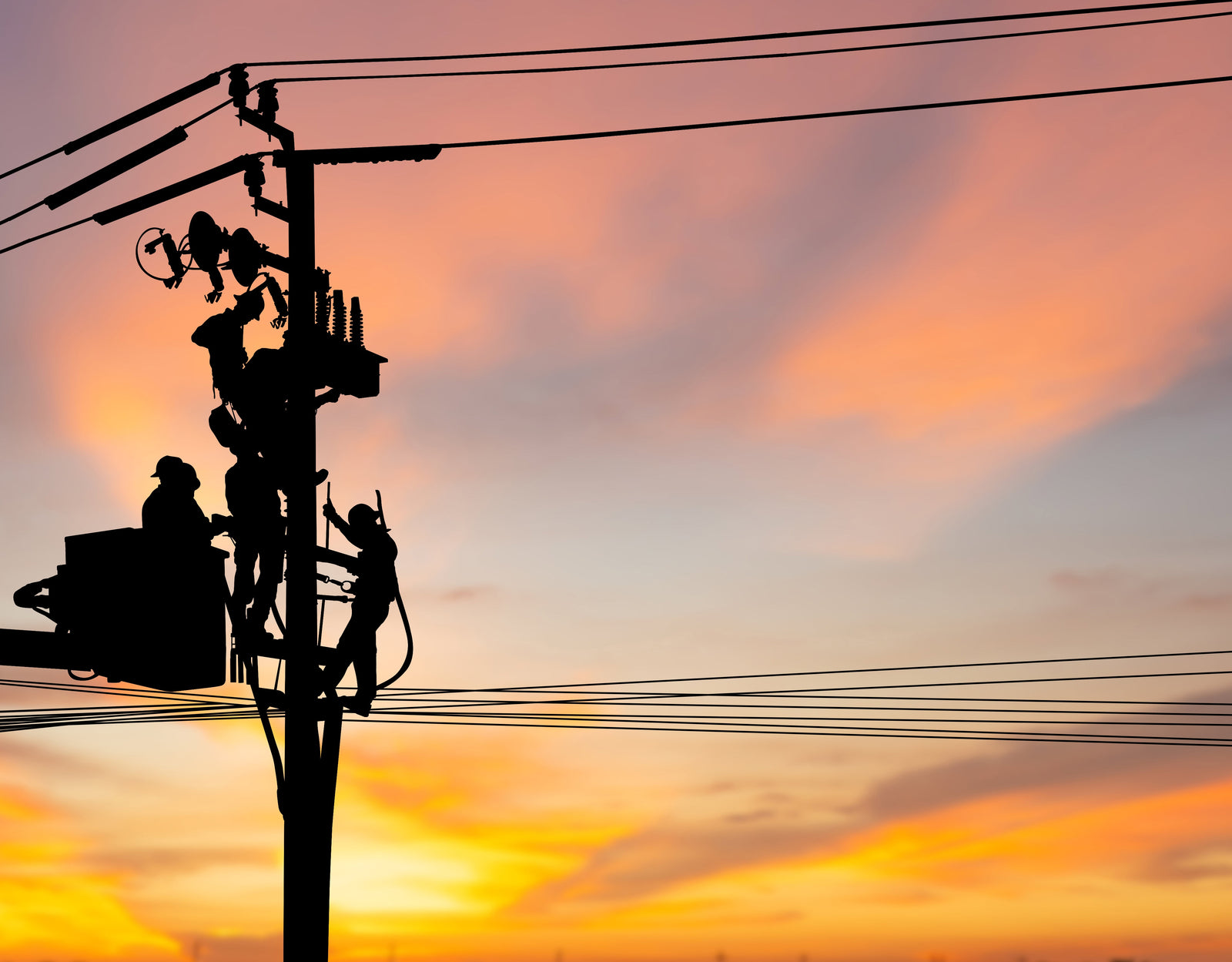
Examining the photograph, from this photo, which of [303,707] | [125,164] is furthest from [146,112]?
[303,707]

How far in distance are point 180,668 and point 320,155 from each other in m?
6.13

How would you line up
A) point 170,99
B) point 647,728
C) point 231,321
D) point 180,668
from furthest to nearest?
point 647,728
point 170,99
point 231,321
point 180,668

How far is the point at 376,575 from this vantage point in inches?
473

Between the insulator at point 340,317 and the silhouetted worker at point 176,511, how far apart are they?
279cm

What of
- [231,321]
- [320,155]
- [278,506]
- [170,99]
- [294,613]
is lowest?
[294,613]

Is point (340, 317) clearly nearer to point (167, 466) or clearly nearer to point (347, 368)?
point (347, 368)

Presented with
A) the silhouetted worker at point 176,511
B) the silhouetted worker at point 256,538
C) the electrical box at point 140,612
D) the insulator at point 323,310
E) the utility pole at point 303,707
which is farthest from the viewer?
the insulator at point 323,310

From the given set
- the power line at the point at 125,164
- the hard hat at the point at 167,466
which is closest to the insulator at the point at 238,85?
the power line at the point at 125,164

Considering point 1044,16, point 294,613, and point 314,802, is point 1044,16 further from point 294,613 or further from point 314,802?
point 314,802

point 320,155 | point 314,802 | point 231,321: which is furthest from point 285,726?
point 320,155

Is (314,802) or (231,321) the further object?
(231,321)

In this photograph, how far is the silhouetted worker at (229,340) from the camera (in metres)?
11.6

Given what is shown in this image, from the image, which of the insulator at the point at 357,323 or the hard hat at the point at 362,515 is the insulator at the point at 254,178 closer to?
the insulator at the point at 357,323

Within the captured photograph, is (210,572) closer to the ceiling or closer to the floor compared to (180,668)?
closer to the ceiling
